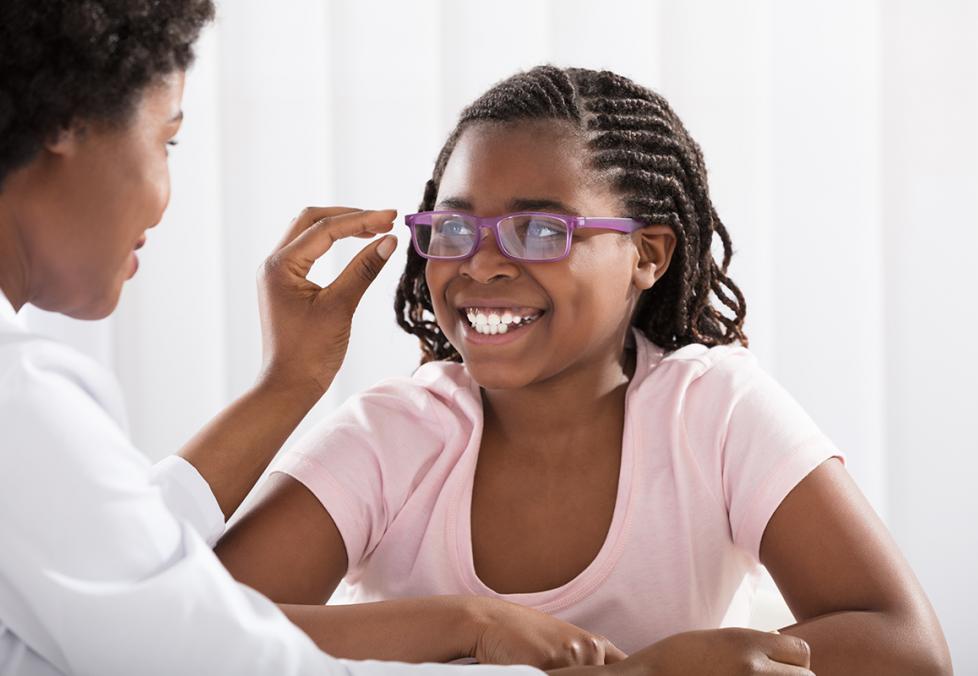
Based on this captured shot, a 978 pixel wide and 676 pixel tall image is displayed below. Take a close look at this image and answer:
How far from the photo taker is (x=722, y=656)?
1.04 metres

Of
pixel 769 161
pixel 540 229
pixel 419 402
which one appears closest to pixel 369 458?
pixel 419 402

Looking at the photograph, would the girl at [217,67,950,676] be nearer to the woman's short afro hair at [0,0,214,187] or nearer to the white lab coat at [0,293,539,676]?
the white lab coat at [0,293,539,676]

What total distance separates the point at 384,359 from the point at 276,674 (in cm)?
134

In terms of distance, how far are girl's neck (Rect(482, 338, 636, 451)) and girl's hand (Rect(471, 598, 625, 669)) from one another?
0.33 meters

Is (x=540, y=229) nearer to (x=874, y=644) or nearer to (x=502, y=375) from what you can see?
(x=502, y=375)

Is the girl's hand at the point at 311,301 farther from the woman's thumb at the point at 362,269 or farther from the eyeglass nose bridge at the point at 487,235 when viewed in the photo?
the eyeglass nose bridge at the point at 487,235

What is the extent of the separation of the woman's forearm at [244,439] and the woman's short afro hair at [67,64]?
Result: 1.40ft

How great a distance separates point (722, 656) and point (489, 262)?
50cm

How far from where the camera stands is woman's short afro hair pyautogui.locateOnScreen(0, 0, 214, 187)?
93 cm

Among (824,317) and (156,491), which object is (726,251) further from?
(156,491)

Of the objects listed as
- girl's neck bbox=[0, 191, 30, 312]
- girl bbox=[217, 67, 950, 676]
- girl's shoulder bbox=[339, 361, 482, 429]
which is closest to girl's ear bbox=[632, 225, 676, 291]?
girl bbox=[217, 67, 950, 676]

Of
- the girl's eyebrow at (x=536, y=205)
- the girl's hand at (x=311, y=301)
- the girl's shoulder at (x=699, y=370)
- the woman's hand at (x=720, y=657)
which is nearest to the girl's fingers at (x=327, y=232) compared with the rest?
the girl's hand at (x=311, y=301)

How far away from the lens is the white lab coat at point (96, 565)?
832mm

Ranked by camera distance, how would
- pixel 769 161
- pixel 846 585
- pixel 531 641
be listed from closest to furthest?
1. pixel 531 641
2. pixel 846 585
3. pixel 769 161
